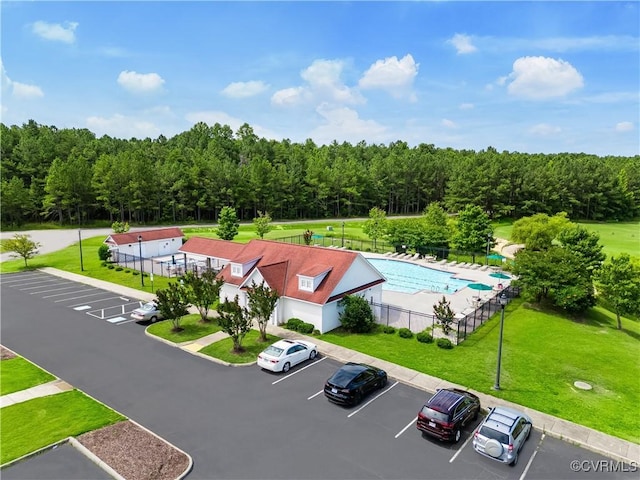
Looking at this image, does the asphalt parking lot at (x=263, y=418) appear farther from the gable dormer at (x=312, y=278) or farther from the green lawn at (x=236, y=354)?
the gable dormer at (x=312, y=278)

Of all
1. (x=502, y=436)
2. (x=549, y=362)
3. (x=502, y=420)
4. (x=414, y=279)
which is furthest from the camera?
(x=414, y=279)

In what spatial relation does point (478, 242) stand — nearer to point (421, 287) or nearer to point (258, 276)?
point (421, 287)

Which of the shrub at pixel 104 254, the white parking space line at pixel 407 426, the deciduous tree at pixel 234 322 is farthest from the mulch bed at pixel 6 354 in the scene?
the shrub at pixel 104 254

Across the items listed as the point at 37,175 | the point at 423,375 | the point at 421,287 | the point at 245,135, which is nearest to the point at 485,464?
the point at 423,375

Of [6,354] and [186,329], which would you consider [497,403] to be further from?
[6,354]

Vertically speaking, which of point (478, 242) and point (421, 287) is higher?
point (478, 242)

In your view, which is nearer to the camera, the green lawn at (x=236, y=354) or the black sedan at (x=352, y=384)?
the black sedan at (x=352, y=384)

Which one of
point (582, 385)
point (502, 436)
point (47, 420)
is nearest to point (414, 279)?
point (582, 385)
